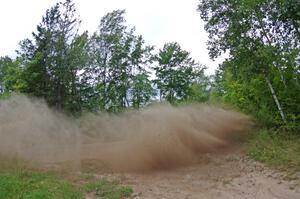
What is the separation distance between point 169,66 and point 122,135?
2416cm

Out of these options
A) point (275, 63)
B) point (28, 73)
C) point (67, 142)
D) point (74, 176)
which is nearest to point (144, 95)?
point (28, 73)

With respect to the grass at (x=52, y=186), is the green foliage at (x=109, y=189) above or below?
below

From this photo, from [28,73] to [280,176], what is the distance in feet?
84.9

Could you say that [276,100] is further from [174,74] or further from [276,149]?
[174,74]

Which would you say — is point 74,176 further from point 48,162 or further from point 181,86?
point 181,86

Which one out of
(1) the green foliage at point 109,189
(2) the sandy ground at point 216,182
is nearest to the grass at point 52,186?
(1) the green foliage at point 109,189

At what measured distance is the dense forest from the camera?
15930 mm

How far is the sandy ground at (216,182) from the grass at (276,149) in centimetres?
51

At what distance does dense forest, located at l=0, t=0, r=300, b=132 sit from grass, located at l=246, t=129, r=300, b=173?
3.20 feet

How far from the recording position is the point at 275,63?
15789mm

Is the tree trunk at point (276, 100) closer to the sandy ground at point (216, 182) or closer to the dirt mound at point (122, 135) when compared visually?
the dirt mound at point (122, 135)

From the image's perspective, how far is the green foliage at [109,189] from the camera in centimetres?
930

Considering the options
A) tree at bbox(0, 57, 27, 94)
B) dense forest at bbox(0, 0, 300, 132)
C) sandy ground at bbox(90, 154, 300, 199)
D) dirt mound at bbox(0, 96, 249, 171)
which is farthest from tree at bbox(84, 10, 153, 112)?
sandy ground at bbox(90, 154, 300, 199)

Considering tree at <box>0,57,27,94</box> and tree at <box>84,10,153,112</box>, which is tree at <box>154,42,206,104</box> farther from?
tree at <box>0,57,27,94</box>
